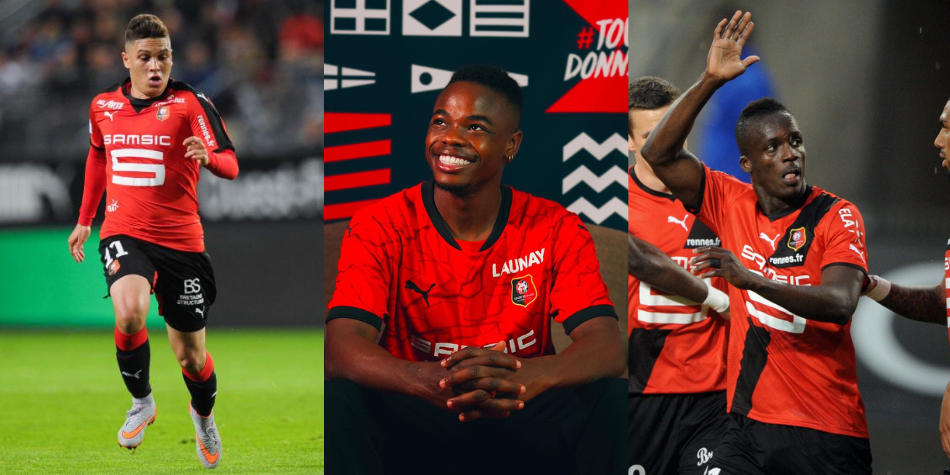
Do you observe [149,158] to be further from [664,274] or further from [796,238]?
[796,238]

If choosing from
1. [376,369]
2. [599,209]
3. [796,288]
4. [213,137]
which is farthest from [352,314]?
[213,137]

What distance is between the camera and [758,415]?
11.6ft

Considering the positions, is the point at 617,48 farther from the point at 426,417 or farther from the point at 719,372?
the point at 719,372

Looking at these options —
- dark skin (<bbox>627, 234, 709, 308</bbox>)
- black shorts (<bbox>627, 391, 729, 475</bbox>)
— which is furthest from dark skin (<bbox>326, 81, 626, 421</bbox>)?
black shorts (<bbox>627, 391, 729, 475</bbox>)

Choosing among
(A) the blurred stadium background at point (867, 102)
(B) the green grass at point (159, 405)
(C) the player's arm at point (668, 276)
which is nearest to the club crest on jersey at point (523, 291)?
(C) the player's arm at point (668, 276)

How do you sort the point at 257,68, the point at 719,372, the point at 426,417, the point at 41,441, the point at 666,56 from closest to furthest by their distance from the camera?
the point at 426,417 → the point at 719,372 → the point at 666,56 → the point at 41,441 → the point at 257,68

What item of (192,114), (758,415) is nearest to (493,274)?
(758,415)

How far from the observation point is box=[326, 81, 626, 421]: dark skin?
2756 millimetres

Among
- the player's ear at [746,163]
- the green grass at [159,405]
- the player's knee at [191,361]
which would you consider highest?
the player's ear at [746,163]

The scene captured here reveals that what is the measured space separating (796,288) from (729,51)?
31.5 inches

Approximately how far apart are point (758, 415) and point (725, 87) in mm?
1478

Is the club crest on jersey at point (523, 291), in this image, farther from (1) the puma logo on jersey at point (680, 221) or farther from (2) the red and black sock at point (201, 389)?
(2) the red and black sock at point (201, 389)

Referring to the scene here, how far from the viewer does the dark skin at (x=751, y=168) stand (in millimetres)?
3096

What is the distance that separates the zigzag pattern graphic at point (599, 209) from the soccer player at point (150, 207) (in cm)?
228
